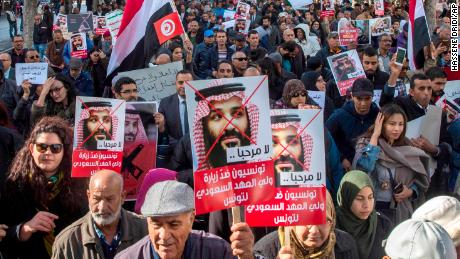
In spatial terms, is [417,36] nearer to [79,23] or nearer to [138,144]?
[138,144]

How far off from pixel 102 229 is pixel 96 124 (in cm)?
158

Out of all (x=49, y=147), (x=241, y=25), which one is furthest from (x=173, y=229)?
(x=241, y=25)

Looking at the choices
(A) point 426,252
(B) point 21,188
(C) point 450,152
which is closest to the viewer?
(A) point 426,252

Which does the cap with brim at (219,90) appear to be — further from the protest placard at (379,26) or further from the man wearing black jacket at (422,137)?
the protest placard at (379,26)

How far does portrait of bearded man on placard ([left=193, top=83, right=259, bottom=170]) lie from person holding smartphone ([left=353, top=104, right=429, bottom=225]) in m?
2.05

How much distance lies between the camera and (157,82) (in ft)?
27.6

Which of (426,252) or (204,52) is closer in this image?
(426,252)

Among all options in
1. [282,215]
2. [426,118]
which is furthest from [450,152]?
[282,215]

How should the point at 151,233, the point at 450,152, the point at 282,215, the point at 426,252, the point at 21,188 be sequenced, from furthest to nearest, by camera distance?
1. the point at 450,152
2. the point at 21,188
3. the point at 282,215
4. the point at 151,233
5. the point at 426,252

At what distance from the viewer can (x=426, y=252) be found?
272cm

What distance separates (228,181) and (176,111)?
347cm

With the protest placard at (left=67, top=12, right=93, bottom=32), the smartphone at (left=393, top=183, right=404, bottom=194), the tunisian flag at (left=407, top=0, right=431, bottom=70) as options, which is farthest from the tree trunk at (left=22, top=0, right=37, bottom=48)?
the smartphone at (left=393, top=183, right=404, bottom=194)

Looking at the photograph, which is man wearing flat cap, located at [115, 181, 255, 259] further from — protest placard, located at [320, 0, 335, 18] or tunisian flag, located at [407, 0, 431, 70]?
protest placard, located at [320, 0, 335, 18]

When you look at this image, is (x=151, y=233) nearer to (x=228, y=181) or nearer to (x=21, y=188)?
(x=228, y=181)
